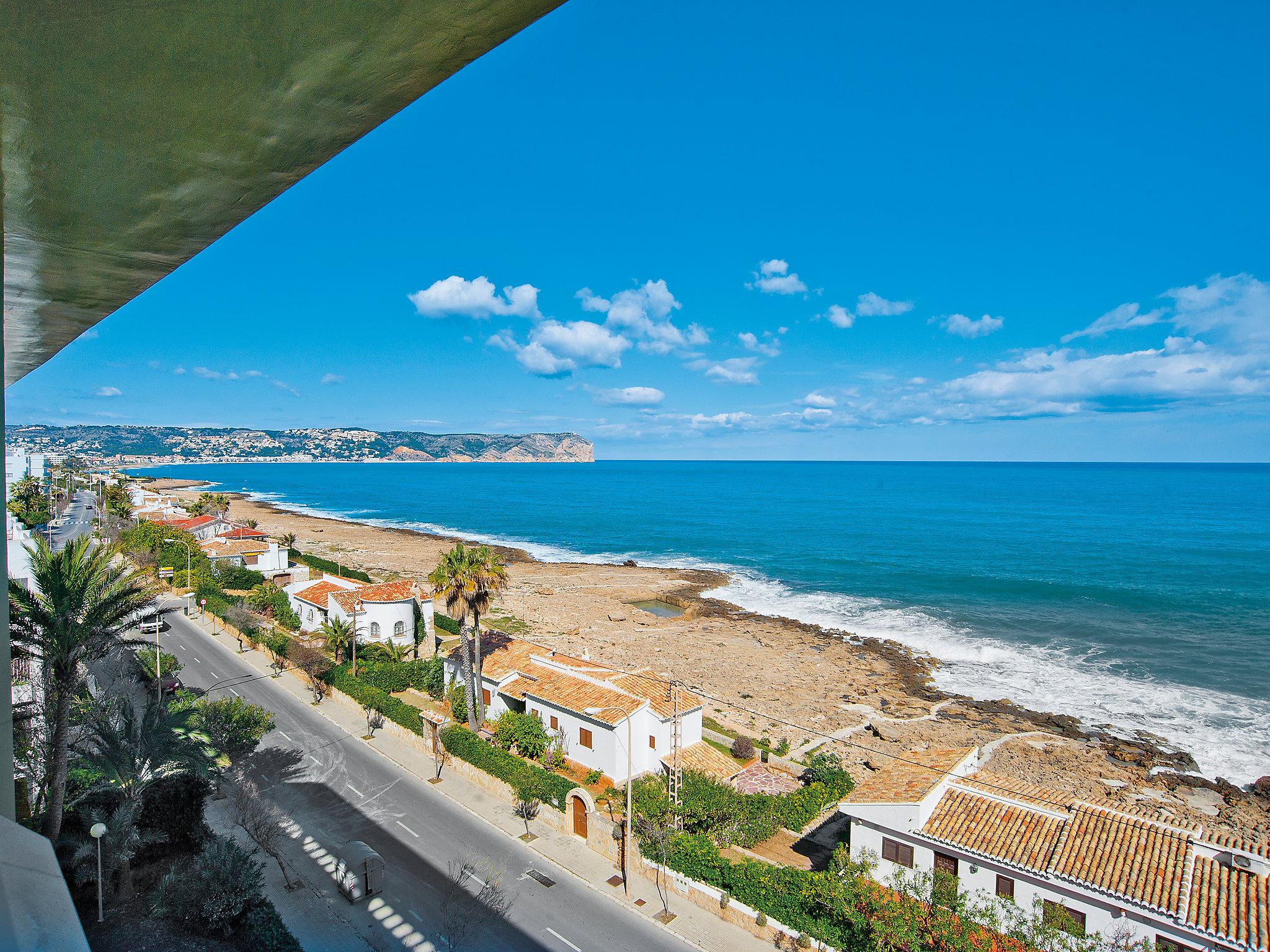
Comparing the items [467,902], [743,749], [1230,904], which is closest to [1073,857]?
[1230,904]

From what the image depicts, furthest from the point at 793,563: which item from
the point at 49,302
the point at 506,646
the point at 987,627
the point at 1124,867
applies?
the point at 49,302

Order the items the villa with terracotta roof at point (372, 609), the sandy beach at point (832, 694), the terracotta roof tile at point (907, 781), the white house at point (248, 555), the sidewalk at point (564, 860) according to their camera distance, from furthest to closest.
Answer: the white house at point (248, 555)
the villa with terracotta roof at point (372, 609)
the sandy beach at point (832, 694)
the terracotta roof tile at point (907, 781)
the sidewalk at point (564, 860)

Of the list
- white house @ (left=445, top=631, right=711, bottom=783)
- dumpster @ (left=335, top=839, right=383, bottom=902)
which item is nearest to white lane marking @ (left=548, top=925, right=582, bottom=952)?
dumpster @ (left=335, top=839, right=383, bottom=902)

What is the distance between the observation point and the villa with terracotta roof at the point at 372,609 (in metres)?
35.0

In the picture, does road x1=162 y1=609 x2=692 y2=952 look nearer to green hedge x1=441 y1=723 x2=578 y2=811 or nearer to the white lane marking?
the white lane marking

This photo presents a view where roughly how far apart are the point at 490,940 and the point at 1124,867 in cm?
1348

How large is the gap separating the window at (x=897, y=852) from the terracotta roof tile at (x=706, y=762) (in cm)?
660

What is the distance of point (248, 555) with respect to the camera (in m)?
53.0

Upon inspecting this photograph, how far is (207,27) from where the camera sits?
1.49 metres

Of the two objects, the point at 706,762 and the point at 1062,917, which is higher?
the point at 1062,917

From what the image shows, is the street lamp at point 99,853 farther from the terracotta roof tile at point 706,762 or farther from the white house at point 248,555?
the white house at point 248,555

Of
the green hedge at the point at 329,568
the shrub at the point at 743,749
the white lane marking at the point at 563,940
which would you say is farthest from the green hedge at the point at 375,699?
the green hedge at the point at 329,568

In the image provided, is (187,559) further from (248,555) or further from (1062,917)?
(1062,917)

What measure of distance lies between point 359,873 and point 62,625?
858 cm
